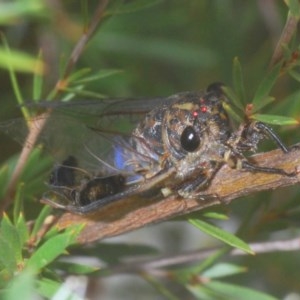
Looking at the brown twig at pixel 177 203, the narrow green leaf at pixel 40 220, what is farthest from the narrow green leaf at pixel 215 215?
the narrow green leaf at pixel 40 220

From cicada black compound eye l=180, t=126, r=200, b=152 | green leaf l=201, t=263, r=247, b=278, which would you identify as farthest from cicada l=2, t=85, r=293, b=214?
green leaf l=201, t=263, r=247, b=278

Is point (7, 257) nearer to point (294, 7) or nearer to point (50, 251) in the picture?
point (50, 251)

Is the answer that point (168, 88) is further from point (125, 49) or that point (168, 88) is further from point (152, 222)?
point (152, 222)

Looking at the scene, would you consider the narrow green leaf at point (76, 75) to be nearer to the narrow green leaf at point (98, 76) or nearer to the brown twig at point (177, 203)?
the narrow green leaf at point (98, 76)

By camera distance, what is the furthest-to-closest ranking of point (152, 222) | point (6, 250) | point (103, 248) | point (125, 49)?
point (125, 49)
point (103, 248)
point (152, 222)
point (6, 250)

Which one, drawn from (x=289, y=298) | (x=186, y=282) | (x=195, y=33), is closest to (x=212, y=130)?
(x=186, y=282)

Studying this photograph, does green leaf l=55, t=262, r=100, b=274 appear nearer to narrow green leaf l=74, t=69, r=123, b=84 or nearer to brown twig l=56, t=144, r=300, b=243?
brown twig l=56, t=144, r=300, b=243

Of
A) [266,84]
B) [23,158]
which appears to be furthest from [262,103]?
[23,158]
